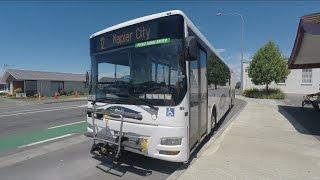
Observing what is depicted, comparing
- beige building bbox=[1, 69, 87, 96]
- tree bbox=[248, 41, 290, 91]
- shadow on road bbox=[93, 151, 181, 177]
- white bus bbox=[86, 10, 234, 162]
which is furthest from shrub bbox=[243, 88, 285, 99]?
beige building bbox=[1, 69, 87, 96]

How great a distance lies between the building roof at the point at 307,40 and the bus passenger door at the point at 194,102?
585cm

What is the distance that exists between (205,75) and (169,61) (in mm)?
2421

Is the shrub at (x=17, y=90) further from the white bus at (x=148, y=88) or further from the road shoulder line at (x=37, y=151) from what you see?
the white bus at (x=148, y=88)

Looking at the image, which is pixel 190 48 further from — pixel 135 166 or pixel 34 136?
pixel 34 136

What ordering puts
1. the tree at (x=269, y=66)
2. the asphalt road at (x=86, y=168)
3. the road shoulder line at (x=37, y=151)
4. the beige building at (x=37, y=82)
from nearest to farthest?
the asphalt road at (x=86, y=168), the road shoulder line at (x=37, y=151), the tree at (x=269, y=66), the beige building at (x=37, y=82)

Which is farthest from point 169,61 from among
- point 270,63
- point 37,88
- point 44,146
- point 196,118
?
point 37,88

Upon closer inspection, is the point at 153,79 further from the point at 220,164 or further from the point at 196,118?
the point at 220,164

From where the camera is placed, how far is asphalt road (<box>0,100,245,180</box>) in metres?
6.10

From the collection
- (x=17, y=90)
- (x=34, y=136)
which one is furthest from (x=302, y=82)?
(x=17, y=90)

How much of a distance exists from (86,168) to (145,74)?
255 cm

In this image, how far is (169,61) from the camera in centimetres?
577

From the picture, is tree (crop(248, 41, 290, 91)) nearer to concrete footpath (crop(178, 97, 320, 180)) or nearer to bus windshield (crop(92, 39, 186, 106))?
concrete footpath (crop(178, 97, 320, 180))

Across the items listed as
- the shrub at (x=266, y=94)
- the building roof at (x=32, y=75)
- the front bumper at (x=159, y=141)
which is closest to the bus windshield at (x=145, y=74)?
the front bumper at (x=159, y=141)

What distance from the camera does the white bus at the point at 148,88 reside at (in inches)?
223
